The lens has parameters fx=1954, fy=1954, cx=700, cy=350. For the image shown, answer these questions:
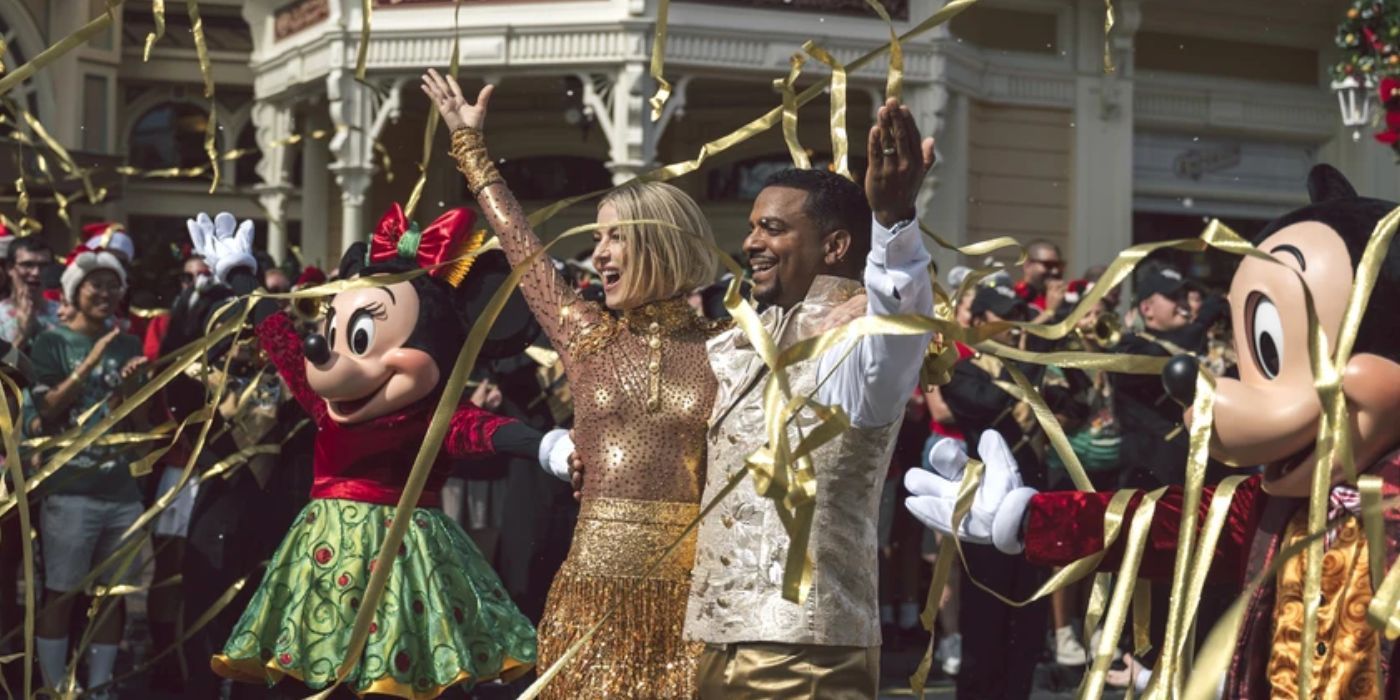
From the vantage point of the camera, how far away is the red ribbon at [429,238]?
5340 mm

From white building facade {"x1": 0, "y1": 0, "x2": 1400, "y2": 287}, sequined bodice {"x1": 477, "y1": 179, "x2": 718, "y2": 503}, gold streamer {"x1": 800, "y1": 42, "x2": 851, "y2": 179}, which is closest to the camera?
gold streamer {"x1": 800, "y1": 42, "x2": 851, "y2": 179}

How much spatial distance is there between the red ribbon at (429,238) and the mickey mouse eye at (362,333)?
9.0 inches

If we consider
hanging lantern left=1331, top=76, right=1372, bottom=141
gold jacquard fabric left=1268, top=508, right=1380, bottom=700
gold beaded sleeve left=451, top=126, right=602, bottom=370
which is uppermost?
hanging lantern left=1331, top=76, right=1372, bottom=141

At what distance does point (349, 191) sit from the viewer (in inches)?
615

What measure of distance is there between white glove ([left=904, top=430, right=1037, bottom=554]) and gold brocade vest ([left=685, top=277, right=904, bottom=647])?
96mm

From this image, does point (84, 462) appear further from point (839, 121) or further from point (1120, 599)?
point (1120, 599)

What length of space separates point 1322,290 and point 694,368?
147cm

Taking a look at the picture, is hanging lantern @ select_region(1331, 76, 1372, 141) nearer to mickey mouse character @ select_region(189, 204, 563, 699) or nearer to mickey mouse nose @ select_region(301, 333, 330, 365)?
mickey mouse character @ select_region(189, 204, 563, 699)

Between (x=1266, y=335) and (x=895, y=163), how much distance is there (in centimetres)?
72

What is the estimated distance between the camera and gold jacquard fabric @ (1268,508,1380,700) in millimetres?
3039

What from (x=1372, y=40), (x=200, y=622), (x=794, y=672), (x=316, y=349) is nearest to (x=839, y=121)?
(x=794, y=672)

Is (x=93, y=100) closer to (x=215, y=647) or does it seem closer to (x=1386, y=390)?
(x=215, y=647)

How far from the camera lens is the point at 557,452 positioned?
4680 millimetres

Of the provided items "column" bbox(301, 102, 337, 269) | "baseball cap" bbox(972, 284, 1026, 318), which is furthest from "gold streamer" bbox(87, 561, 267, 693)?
"column" bbox(301, 102, 337, 269)
